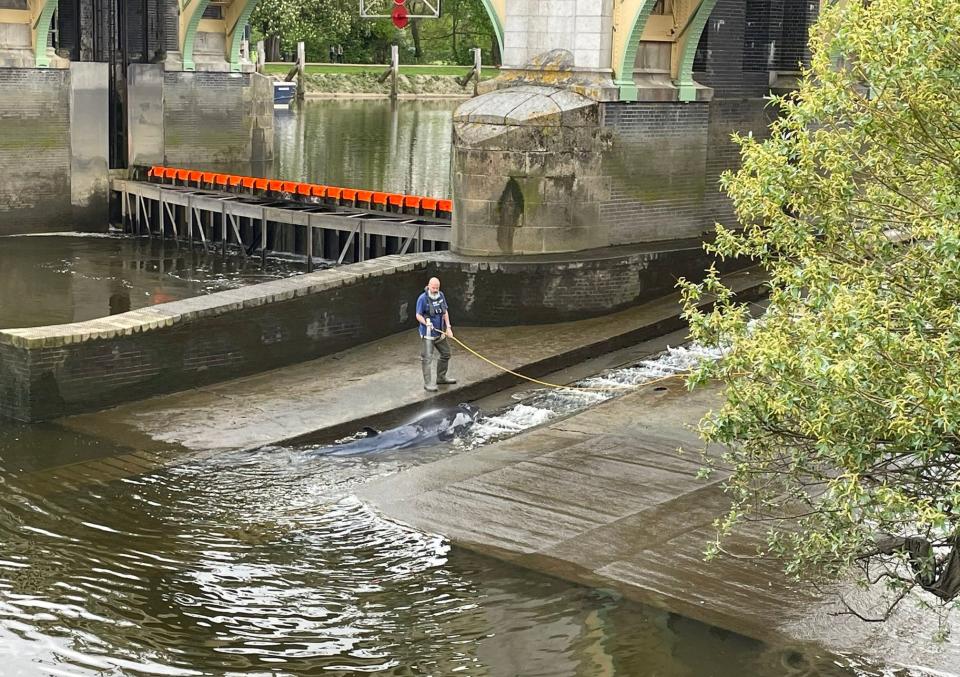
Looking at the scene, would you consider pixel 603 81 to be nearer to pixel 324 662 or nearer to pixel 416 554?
pixel 416 554

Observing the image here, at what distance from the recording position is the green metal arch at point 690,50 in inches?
944

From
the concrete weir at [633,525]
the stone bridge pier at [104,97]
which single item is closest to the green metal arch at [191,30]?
the stone bridge pier at [104,97]

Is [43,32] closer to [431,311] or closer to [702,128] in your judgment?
[702,128]

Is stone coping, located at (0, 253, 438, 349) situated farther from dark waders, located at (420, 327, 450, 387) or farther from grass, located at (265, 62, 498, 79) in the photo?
grass, located at (265, 62, 498, 79)

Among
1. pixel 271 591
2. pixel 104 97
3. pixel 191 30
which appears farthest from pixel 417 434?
pixel 191 30

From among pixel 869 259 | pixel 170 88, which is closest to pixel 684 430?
pixel 869 259

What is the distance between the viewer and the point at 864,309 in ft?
24.4

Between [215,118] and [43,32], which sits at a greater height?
[43,32]

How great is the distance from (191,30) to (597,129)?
16010 millimetres

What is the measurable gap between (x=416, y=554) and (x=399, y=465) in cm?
290

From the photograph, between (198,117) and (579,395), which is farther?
(198,117)

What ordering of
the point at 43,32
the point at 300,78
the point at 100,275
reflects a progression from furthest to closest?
the point at 300,78, the point at 43,32, the point at 100,275

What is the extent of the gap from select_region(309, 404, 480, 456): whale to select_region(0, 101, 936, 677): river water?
27 centimetres

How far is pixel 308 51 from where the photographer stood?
82.8 metres
